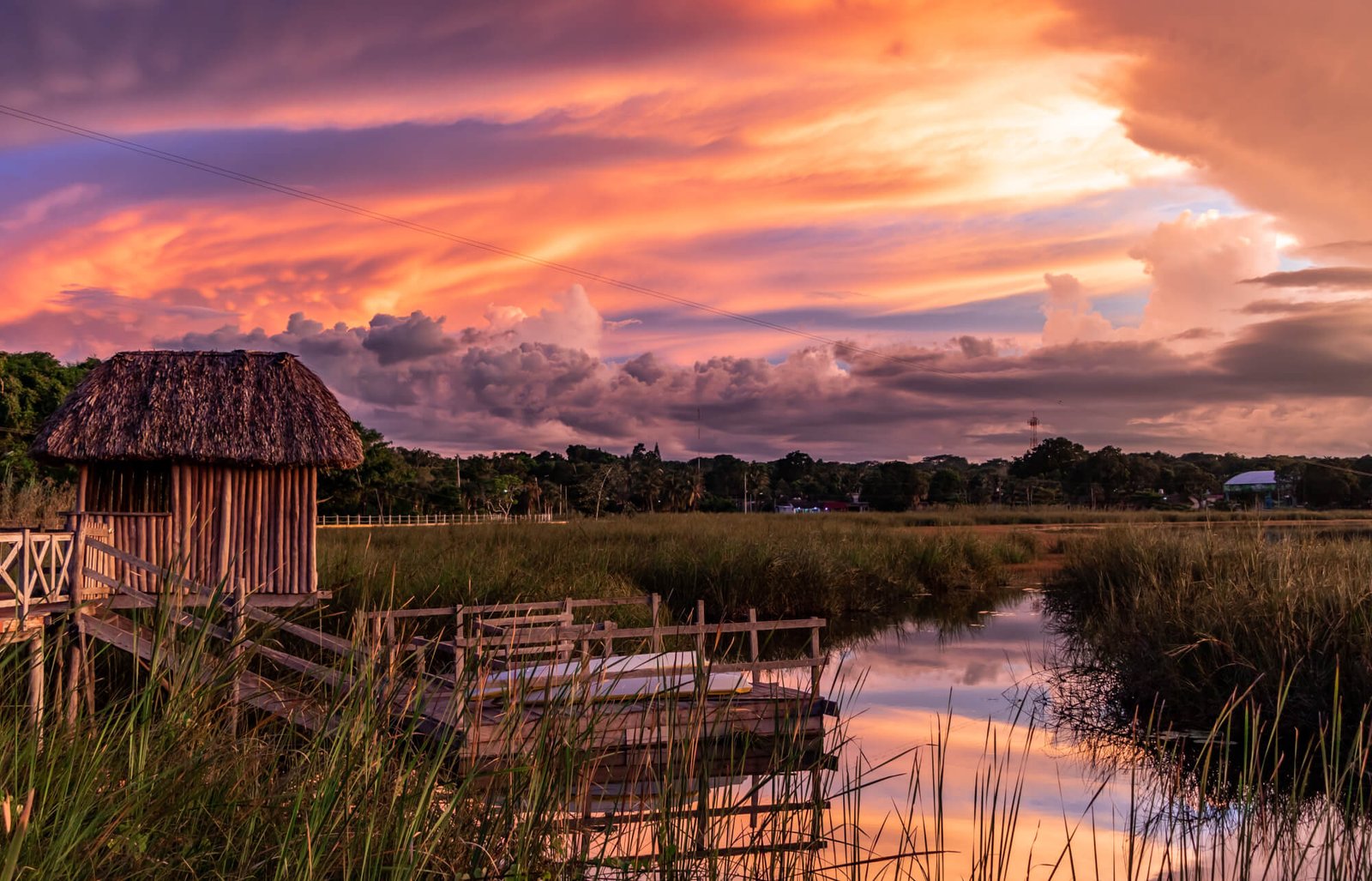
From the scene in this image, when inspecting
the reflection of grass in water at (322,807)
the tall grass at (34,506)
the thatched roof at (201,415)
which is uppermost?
the thatched roof at (201,415)

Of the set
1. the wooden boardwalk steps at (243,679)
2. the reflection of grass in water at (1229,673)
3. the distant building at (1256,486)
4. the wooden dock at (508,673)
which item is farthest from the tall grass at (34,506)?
the distant building at (1256,486)

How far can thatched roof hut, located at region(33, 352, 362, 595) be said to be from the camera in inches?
669

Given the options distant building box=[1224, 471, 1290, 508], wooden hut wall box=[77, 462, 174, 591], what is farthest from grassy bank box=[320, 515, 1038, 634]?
distant building box=[1224, 471, 1290, 508]

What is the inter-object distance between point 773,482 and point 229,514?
105 m

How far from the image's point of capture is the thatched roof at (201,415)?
17.0 meters

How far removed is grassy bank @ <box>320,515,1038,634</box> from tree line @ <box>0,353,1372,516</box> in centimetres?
2140

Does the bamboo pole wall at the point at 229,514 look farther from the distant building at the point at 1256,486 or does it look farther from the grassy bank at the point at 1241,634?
the distant building at the point at 1256,486

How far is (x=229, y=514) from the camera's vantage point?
691 inches

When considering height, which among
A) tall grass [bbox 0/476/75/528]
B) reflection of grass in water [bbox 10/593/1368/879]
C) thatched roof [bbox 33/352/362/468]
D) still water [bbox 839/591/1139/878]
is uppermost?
thatched roof [bbox 33/352/362/468]

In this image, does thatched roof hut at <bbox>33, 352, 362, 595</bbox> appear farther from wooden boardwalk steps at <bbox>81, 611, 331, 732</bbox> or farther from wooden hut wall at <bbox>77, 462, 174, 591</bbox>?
wooden boardwalk steps at <bbox>81, 611, 331, 732</bbox>

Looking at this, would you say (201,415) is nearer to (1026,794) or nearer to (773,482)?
(1026,794)

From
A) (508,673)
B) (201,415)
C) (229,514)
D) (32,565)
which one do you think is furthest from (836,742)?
(201,415)

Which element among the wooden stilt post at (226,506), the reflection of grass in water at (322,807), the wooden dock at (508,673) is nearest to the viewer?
the reflection of grass in water at (322,807)

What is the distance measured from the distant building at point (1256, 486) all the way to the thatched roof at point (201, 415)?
242 feet
